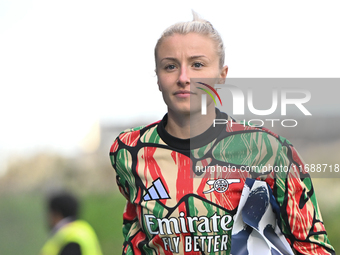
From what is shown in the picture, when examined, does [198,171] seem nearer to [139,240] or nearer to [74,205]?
[139,240]

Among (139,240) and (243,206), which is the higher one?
(243,206)

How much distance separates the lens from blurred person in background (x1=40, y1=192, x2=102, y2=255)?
9.78 feet

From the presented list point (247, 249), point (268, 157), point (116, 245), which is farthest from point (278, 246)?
point (116, 245)

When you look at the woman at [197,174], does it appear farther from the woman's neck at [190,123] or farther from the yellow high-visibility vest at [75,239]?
the yellow high-visibility vest at [75,239]

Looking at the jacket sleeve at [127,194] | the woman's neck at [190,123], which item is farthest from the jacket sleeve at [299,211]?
the jacket sleeve at [127,194]

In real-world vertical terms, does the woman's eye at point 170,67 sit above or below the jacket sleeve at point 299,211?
above

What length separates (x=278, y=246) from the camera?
1702mm

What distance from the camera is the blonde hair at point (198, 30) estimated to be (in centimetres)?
182

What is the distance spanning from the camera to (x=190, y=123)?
1890 mm

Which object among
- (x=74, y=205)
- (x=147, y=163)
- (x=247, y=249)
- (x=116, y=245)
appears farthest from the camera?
(x=116, y=245)

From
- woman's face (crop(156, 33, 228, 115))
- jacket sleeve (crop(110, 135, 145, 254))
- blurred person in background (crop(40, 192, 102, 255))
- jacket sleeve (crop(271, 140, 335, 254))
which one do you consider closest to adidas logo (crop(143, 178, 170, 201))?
jacket sleeve (crop(110, 135, 145, 254))

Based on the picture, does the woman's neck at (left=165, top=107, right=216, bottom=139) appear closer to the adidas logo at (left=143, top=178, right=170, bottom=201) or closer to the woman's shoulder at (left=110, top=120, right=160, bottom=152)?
the woman's shoulder at (left=110, top=120, right=160, bottom=152)

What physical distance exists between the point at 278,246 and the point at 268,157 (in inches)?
16.6

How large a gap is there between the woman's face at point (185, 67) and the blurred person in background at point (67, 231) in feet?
5.58
